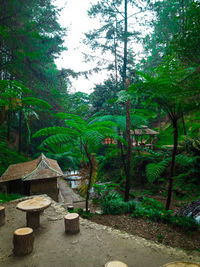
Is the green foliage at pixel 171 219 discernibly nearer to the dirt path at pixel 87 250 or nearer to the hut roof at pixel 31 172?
the dirt path at pixel 87 250

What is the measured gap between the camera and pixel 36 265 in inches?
78.8

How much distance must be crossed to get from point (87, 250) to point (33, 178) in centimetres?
370

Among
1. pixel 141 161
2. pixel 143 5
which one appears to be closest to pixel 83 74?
pixel 143 5

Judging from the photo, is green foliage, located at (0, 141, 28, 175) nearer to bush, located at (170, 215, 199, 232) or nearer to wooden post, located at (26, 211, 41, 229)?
wooden post, located at (26, 211, 41, 229)

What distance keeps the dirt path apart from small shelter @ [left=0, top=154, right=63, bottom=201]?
256 cm

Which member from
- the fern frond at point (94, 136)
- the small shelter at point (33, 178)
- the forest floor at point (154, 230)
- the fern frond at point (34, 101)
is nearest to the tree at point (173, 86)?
the fern frond at point (94, 136)

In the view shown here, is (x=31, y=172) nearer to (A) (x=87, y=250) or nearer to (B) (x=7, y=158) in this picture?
(B) (x=7, y=158)

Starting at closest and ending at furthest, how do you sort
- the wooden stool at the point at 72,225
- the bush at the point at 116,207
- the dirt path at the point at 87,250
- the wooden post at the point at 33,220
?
1. the dirt path at the point at 87,250
2. the wooden stool at the point at 72,225
3. the wooden post at the point at 33,220
4. the bush at the point at 116,207

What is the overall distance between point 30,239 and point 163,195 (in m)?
5.31

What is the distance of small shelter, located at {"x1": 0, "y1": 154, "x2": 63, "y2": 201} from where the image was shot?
5.43 meters

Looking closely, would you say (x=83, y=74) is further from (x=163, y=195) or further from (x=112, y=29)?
(x=163, y=195)

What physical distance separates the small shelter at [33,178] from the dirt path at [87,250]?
2556mm

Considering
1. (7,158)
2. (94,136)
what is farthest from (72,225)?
(7,158)

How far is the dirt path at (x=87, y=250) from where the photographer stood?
2.02m
